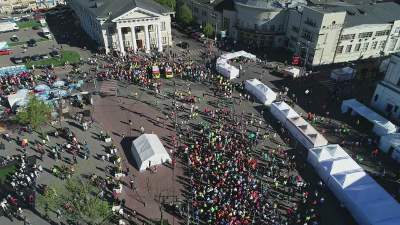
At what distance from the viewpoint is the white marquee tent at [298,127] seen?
4416 cm

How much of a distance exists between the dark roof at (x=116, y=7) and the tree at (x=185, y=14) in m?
11.1

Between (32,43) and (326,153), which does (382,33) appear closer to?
(326,153)

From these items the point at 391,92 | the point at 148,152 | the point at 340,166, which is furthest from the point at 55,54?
the point at 391,92

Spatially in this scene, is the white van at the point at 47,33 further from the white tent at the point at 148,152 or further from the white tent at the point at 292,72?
the white tent at the point at 292,72

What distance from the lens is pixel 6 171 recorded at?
40.7 m

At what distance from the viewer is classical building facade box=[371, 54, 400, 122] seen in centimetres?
5084

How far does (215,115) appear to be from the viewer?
5212cm

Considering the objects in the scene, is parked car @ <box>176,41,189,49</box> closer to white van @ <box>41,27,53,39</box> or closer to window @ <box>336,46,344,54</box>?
window @ <box>336,46,344,54</box>

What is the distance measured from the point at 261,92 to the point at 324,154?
17.8 m

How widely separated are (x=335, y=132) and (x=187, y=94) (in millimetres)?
23919

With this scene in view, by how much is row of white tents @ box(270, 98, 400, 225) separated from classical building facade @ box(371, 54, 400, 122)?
15.7 m

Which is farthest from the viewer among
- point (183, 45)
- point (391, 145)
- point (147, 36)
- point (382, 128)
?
point (183, 45)

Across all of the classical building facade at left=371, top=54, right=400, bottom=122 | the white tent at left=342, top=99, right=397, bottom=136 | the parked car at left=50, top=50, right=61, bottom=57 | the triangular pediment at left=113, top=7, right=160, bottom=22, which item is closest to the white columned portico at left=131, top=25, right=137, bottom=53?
the triangular pediment at left=113, top=7, right=160, bottom=22

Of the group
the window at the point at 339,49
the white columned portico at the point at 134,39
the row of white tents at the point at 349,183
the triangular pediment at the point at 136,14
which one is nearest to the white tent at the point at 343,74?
the window at the point at 339,49
